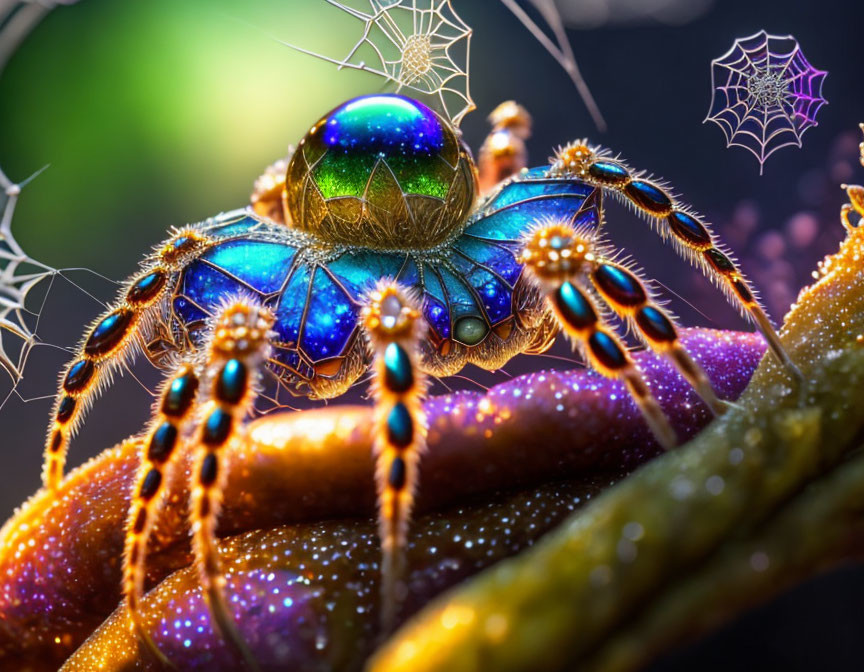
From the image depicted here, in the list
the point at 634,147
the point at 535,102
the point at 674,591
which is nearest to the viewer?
the point at 674,591

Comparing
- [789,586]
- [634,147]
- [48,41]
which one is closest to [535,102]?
[634,147]

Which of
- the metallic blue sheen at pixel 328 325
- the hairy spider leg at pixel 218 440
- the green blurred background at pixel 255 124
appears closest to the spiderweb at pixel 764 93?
the green blurred background at pixel 255 124

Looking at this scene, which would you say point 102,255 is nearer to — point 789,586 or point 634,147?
point 634,147

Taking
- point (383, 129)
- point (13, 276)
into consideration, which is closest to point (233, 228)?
point (383, 129)

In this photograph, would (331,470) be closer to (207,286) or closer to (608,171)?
(207,286)

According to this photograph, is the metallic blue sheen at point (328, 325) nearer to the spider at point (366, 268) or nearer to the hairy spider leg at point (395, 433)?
the spider at point (366, 268)
